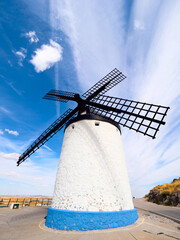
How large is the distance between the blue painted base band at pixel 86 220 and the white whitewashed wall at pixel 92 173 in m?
0.33

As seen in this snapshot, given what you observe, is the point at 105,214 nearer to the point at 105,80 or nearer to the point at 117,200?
the point at 117,200

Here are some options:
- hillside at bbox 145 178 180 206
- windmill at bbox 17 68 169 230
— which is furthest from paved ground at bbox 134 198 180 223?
windmill at bbox 17 68 169 230

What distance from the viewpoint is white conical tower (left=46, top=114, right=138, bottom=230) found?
7266 mm

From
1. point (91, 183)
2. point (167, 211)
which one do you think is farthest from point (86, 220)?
point (167, 211)

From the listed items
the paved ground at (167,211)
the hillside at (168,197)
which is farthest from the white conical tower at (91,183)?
the hillside at (168,197)

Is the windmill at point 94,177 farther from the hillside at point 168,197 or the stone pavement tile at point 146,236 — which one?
the hillside at point 168,197

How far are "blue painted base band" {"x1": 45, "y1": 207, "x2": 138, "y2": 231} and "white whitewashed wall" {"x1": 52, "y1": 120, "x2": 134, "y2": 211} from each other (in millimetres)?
328

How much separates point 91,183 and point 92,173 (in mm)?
594

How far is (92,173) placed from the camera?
836 centimetres

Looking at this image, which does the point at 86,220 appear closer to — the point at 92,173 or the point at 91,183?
the point at 91,183

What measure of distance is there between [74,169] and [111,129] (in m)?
4.30

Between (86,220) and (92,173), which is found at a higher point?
(92,173)

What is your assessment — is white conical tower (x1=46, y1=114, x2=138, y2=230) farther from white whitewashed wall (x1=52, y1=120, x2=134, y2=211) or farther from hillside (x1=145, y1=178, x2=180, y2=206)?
hillside (x1=145, y1=178, x2=180, y2=206)

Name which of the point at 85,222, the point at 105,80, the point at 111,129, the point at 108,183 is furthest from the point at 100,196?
the point at 105,80
